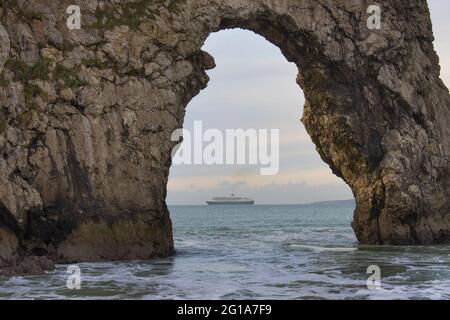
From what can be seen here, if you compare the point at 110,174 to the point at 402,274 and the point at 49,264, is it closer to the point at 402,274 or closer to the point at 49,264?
the point at 49,264

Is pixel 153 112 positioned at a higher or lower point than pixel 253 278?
higher

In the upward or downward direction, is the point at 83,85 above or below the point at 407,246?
above

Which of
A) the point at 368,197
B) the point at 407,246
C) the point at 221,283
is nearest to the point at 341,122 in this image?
the point at 368,197

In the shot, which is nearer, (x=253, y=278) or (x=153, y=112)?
(x=253, y=278)

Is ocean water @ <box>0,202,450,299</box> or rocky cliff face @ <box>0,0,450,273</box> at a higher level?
rocky cliff face @ <box>0,0,450,273</box>

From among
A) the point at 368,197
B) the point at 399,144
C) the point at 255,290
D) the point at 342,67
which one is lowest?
the point at 255,290

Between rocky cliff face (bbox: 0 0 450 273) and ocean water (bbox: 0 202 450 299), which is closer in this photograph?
ocean water (bbox: 0 202 450 299)

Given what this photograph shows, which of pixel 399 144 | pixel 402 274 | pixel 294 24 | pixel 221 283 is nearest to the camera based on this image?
pixel 221 283

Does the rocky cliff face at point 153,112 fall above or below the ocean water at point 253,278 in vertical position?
above
